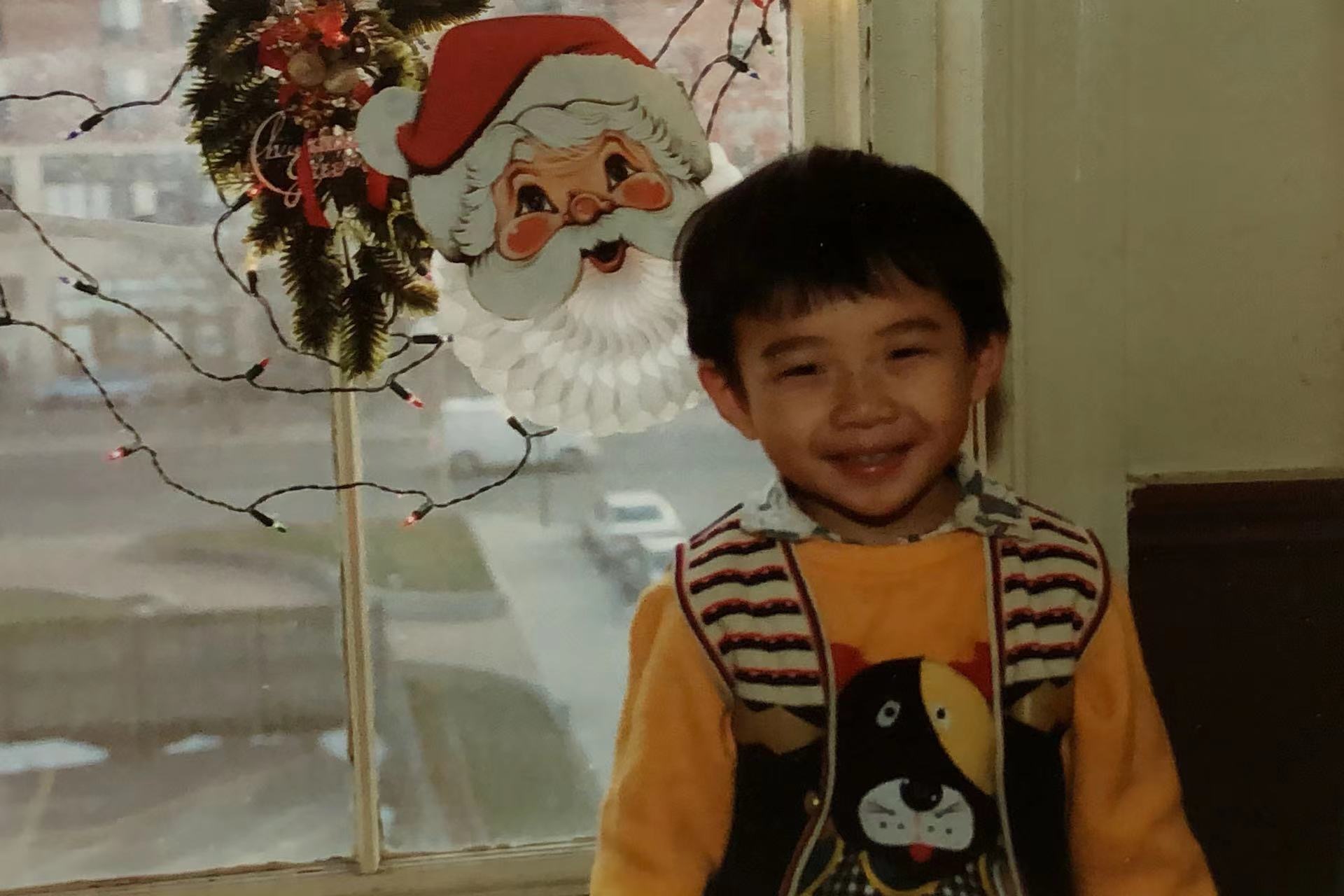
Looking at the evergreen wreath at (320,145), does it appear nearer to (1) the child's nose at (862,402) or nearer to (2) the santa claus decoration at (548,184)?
(2) the santa claus decoration at (548,184)

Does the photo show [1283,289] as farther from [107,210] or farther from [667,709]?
[107,210]

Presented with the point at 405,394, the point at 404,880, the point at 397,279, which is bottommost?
the point at 404,880

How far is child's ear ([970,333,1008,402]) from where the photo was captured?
939 millimetres

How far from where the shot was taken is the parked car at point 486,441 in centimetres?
124

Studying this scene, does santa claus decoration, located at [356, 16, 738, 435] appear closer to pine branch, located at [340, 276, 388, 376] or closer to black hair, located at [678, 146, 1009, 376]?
pine branch, located at [340, 276, 388, 376]

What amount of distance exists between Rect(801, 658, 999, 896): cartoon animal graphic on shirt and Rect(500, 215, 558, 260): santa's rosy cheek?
17.9 inches

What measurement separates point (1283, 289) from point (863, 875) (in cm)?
60

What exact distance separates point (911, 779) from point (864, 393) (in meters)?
0.27

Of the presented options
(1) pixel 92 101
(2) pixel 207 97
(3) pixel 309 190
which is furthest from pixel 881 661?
(1) pixel 92 101

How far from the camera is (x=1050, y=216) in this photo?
3.43 ft

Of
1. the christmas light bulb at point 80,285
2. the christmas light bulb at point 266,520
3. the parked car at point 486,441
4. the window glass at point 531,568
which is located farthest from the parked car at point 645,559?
the christmas light bulb at point 80,285

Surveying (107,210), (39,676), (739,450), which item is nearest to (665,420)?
(739,450)

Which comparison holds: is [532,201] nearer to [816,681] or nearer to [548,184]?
[548,184]

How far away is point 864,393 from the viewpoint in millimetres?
877
